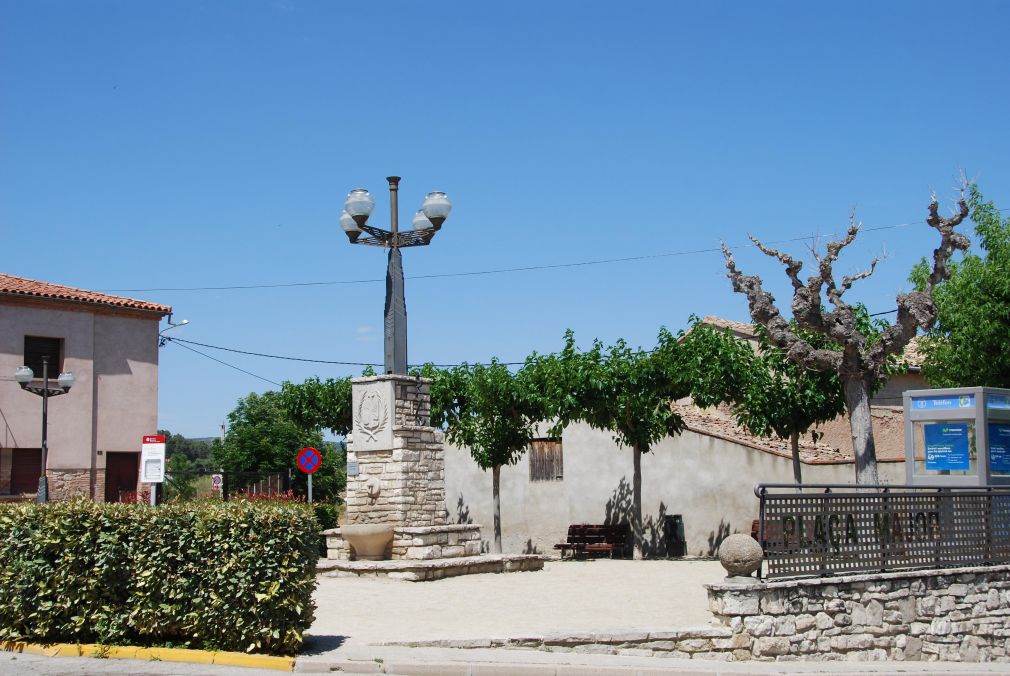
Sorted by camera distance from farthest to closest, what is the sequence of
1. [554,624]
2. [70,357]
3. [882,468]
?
[70,357] < [882,468] < [554,624]

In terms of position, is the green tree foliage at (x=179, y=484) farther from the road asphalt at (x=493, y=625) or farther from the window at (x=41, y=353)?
the road asphalt at (x=493, y=625)

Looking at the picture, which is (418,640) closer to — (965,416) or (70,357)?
(965,416)

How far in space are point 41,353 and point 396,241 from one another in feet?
57.1

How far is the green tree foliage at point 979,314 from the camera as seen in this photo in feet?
73.6

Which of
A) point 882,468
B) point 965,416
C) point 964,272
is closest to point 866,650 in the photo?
point 965,416

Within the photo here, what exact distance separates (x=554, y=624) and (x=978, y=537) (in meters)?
5.97

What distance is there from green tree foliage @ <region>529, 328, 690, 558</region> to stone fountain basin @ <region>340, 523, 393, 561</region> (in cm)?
680

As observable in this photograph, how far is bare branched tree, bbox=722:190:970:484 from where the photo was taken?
17.1 metres

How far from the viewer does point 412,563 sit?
1516 cm

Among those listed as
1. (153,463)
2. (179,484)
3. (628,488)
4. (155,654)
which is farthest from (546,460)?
(155,654)

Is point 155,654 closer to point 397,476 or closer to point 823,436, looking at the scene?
point 397,476

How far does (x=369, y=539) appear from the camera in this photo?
15.8 m

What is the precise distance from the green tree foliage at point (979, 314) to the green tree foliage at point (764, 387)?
382cm

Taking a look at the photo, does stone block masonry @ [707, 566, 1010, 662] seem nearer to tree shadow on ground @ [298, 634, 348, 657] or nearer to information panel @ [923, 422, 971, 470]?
information panel @ [923, 422, 971, 470]
